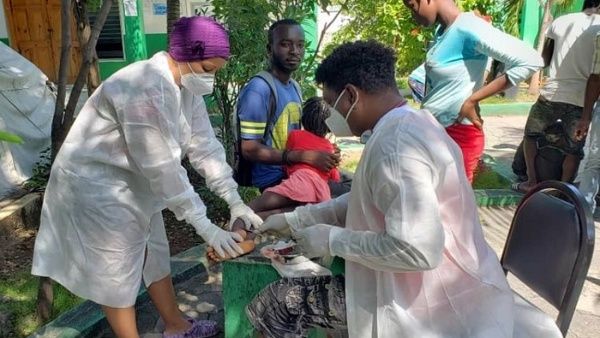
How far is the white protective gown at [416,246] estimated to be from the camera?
139cm

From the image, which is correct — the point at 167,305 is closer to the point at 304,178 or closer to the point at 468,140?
the point at 304,178

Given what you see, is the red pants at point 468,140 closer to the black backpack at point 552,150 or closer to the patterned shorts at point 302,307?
the patterned shorts at point 302,307

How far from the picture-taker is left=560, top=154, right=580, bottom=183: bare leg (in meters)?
4.28

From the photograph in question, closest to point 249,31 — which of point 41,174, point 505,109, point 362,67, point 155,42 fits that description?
point 41,174

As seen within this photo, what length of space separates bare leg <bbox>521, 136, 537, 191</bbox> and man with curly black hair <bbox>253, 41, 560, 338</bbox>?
10.4ft

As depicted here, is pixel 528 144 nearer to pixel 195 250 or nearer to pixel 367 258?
pixel 195 250

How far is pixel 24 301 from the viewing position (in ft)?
9.71

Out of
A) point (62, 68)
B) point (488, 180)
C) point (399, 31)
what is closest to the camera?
point (62, 68)

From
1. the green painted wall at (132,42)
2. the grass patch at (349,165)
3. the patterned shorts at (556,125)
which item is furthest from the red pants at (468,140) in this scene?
the green painted wall at (132,42)

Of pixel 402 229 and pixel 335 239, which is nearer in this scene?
pixel 402 229

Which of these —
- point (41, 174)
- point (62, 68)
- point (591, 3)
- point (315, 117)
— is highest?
point (591, 3)

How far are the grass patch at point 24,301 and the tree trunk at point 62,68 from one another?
818 mm

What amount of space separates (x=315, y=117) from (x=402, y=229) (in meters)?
1.37

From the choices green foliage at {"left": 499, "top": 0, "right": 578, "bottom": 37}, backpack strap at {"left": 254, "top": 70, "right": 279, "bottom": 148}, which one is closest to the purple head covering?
backpack strap at {"left": 254, "top": 70, "right": 279, "bottom": 148}
